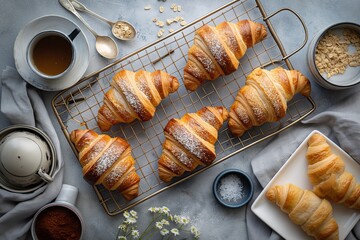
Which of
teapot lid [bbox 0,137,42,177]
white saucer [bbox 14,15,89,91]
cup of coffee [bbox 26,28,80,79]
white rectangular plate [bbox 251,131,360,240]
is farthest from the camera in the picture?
white rectangular plate [bbox 251,131,360,240]

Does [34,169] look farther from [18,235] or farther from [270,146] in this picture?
[270,146]

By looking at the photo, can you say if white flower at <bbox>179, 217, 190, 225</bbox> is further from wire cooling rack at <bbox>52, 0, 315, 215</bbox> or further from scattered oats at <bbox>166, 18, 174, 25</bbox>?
scattered oats at <bbox>166, 18, 174, 25</bbox>

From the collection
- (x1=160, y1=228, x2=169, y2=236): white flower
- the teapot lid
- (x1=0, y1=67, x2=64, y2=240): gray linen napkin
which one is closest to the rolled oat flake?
(x1=0, y1=67, x2=64, y2=240): gray linen napkin

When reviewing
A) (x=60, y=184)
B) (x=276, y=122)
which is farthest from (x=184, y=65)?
(x=60, y=184)

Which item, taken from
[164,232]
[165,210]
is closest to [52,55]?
[165,210]

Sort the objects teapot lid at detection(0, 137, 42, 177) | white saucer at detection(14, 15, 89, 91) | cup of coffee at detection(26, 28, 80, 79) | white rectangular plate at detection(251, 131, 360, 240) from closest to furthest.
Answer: teapot lid at detection(0, 137, 42, 177), cup of coffee at detection(26, 28, 80, 79), white saucer at detection(14, 15, 89, 91), white rectangular plate at detection(251, 131, 360, 240)
